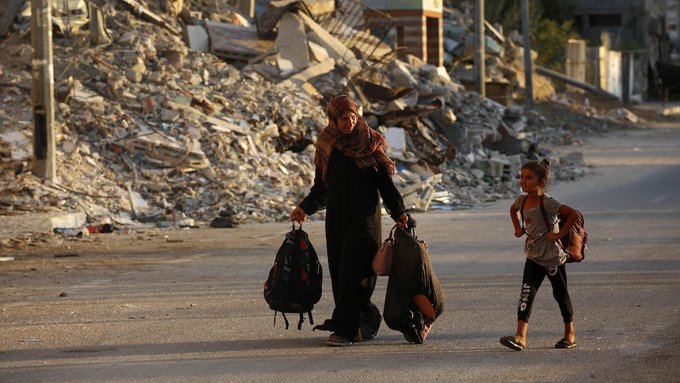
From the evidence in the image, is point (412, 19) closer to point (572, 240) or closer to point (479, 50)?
point (479, 50)

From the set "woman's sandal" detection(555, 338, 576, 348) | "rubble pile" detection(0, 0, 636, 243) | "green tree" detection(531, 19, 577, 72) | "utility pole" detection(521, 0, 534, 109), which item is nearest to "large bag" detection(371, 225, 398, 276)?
"woman's sandal" detection(555, 338, 576, 348)

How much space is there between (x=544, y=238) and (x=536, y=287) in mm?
328

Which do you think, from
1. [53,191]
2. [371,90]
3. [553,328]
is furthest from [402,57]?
[553,328]

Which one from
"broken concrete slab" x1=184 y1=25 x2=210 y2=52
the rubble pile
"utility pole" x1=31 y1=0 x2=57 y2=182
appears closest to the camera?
"utility pole" x1=31 y1=0 x2=57 y2=182

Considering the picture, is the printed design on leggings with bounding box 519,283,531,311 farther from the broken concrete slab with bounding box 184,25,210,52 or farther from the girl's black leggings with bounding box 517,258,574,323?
the broken concrete slab with bounding box 184,25,210,52

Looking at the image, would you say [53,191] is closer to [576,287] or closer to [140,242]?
[140,242]

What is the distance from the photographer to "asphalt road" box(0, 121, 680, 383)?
7219 millimetres

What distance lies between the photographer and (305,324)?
886 cm

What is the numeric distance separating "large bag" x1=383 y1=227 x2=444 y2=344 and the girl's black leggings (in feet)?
1.75

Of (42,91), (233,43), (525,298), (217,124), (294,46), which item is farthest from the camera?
(294,46)

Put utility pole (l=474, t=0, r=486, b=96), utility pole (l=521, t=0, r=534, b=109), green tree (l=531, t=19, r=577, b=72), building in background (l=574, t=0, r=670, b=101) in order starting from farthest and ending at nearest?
1. building in background (l=574, t=0, r=670, b=101)
2. green tree (l=531, t=19, r=577, b=72)
3. utility pole (l=521, t=0, r=534, b=109)
4. utility pole (l=474, t=0, r=486, b=96)

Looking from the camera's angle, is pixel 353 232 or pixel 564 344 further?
pixel 353 232

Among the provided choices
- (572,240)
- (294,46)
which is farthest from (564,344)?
(294,46)

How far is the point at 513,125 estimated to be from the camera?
2775 centimetres
